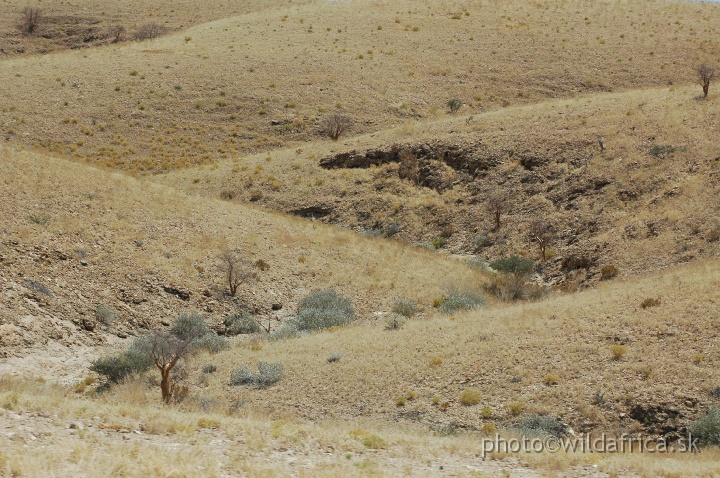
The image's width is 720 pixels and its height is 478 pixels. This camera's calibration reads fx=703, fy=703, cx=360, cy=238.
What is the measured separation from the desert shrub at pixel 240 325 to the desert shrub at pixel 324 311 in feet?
4.78

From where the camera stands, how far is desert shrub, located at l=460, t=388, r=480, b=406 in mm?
15212

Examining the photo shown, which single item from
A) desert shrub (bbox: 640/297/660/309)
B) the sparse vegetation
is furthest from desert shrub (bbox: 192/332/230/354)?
the sparse vegetation

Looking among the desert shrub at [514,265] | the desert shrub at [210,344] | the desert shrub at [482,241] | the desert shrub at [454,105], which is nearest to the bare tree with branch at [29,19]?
the desert shrub at [454,105]

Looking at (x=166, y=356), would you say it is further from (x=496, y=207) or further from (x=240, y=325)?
(x=496, y=207)

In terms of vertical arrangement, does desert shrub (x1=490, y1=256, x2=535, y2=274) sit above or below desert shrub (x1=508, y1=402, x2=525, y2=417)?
below

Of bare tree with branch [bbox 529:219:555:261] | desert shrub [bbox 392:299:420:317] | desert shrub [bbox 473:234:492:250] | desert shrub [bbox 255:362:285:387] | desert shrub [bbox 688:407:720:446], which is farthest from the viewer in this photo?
desert shrub [bbox 473:234:492:250]

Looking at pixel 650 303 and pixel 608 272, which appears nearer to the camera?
pixel 650 303

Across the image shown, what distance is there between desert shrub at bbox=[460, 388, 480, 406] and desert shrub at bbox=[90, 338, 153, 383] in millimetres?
7916

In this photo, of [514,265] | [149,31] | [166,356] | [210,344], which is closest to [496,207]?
[514,265]

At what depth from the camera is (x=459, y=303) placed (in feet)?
78.9

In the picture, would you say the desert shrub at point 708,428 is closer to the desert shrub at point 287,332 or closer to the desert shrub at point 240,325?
the desert shrub at point 287,332

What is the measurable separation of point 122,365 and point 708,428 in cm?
1304

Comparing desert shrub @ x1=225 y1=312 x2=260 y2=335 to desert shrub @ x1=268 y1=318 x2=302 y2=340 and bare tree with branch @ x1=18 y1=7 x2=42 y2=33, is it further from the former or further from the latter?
bare tree with branch @ x1=18 y1=7 x2=42 y2=33

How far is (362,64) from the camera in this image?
2135 inches
